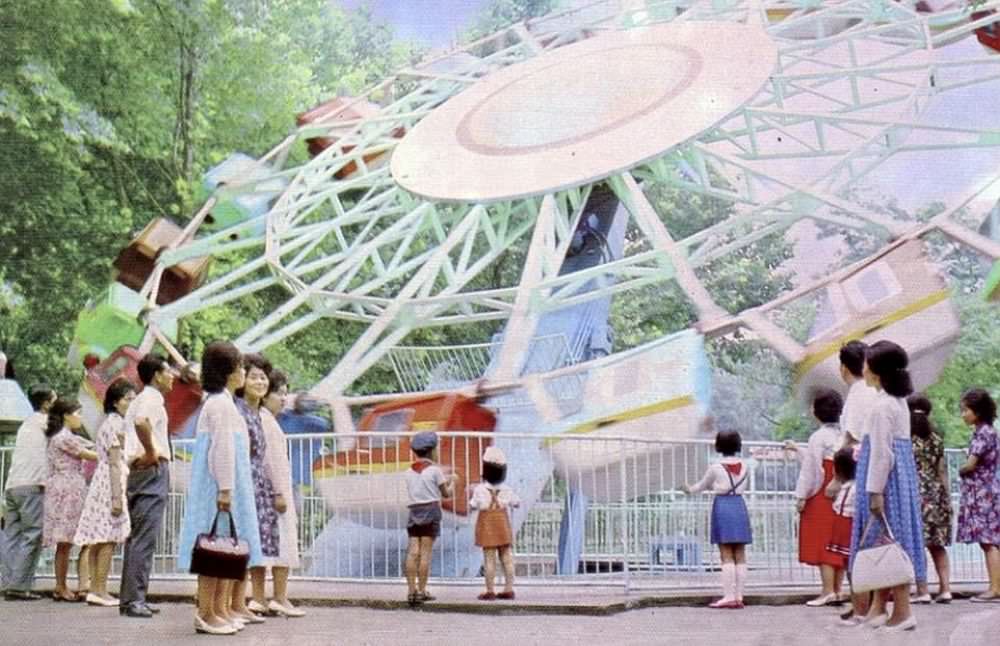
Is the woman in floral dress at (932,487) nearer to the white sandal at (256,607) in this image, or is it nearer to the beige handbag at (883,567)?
the beige handbag at (883,567)

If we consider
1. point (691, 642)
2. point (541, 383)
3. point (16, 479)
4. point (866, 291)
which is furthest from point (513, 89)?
point (691, 642)

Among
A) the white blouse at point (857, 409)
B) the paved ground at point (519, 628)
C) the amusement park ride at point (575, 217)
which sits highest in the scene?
the amusement park ride at point (575, 217)

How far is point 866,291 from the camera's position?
7.00 metres

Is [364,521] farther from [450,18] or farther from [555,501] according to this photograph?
[450,18]

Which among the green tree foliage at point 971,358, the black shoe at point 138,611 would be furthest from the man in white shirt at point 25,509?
the green tree foliage at point 971,358

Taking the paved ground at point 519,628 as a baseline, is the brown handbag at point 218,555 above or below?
above

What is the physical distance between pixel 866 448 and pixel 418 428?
3.27 meters

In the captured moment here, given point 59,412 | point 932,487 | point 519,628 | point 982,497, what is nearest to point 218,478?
point 519,628

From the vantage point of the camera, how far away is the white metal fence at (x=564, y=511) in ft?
20.5

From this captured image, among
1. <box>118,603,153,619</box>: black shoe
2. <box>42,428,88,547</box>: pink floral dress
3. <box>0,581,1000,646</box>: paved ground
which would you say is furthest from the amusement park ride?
<box>118,603,153,619</box>: black shoe

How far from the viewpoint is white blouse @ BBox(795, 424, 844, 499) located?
5.73 m

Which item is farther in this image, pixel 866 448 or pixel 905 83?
pixel 905 83

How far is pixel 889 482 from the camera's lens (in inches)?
184

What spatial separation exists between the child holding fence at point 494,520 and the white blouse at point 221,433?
1339mm
